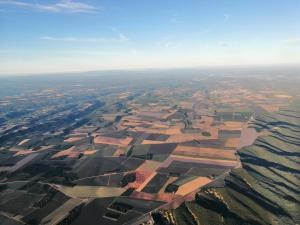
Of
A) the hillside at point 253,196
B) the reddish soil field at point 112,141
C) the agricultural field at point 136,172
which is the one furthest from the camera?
the reddish soil field at point 112,141

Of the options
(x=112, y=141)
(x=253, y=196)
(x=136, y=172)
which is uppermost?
(x=253, y=196)

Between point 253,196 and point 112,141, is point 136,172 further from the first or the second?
point 112,141

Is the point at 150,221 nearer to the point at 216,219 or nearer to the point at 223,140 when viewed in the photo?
the point at 216,219

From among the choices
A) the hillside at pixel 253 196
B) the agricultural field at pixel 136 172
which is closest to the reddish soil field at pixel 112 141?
the agricultural field at pixel 136 172

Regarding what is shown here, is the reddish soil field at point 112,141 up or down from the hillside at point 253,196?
down

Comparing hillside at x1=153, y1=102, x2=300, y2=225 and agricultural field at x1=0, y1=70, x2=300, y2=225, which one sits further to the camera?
agricultural field at x1=0, y1=70, x2=300, y2=225

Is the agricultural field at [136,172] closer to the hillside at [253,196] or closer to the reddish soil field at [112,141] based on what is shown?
the hillside at [253,196]

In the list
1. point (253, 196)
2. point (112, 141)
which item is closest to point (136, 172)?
point (253, 196)

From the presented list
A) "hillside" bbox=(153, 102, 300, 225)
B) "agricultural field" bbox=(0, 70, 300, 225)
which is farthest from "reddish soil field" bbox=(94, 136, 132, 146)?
"hillside" bbox=(153, 102, 300, 225)

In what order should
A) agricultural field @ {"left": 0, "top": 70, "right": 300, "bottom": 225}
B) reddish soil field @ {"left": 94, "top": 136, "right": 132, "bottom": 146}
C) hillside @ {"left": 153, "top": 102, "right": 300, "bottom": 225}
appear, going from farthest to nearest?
reddish soil field @ {"left": 94, "top": 136, "right": 132, "bottom": 146}, agricultural field @ {"left": 0, "top": 70, "right": 300, "bottom": 225}, hillside @ {"left": 153, "top": 102, "right": 300, "bottom": 225}

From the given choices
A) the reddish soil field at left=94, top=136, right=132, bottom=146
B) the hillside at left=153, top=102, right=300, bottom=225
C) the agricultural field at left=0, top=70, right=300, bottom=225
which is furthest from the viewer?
the reddish soil field at left=94, top=136, right=132, bottom=146

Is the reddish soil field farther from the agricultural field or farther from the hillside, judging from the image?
the hillside

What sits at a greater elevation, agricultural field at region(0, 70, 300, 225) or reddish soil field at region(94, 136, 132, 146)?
agricultural field at region(0, 70, 300, 225)
